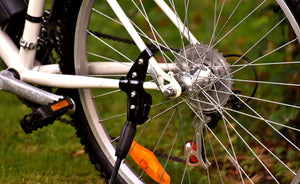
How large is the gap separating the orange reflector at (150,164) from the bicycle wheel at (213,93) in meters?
0.05

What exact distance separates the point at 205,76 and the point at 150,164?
0.53 m

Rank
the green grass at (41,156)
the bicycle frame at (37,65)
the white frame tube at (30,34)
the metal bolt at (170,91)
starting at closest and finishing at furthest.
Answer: the metal bolt at (170,91) → the bicycle frame at (37,65) → the white frame tube at (30,34) → the green grass at (41,156)

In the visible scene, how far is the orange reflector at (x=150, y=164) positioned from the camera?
2.40 m

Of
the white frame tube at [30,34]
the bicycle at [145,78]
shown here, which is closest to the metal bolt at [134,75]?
the bicycle at [145,78]

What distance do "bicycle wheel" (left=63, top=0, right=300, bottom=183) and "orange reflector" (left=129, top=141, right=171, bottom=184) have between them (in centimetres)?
5

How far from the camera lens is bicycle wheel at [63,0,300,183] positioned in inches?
83.5

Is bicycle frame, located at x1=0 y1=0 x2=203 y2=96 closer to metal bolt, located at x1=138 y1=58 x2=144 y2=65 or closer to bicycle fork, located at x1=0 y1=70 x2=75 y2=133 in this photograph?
bicycle fork, located at x1=0 y1=70 x2=75 y2=133

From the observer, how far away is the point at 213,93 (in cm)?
214

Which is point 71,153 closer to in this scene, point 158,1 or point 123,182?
point 123,182

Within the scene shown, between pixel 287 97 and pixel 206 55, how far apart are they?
2.78 ft

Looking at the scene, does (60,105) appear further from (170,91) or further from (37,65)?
(170,91)

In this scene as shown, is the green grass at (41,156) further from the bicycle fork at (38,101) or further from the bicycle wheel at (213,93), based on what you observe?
the bicycle fork at (38,101)

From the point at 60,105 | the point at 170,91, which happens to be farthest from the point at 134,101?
the point at 60,105

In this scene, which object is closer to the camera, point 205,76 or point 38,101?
point 205,76
